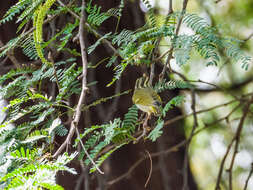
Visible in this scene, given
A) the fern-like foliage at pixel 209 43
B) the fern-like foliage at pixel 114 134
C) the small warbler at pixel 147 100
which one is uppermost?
the fern-like foliage at pixel 209 43

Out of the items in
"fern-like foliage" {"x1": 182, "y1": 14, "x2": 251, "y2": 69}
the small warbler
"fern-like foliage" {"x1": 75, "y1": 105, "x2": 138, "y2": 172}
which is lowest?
"fern-like foliage" {"x1": 75, "y1": 105, "x2": 138, "y2": 172}

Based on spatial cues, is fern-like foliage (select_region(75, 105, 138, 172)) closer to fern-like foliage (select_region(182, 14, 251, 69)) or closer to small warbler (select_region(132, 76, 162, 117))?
small warbler (select_region(132, 76, 162, 117))

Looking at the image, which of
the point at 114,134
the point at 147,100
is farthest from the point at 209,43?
the point at 114,134

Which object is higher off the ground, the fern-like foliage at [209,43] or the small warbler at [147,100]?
the fern-like foliage at [209,43]

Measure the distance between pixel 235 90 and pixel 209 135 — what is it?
319mm

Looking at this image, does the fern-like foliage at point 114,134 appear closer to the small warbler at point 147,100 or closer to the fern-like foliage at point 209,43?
the small warbler at point 147,100

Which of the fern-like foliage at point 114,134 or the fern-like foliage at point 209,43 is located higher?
the fern-like foliage at point 209,43

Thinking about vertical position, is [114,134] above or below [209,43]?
below

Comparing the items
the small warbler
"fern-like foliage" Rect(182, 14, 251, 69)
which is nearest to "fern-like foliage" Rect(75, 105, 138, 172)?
the small warbler

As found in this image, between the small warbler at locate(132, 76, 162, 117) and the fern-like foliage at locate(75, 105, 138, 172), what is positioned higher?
the small warbler at locate(132, 76, 162, 117)

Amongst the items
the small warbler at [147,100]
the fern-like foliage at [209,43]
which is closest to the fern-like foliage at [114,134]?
the small warbler at [147,100]

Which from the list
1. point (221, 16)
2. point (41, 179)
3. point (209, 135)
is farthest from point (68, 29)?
point (221, 16)

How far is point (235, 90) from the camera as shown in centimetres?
214

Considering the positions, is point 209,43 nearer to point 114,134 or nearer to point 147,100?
point 147,100
